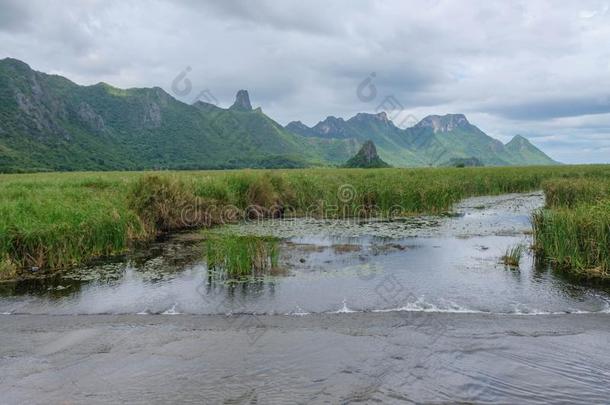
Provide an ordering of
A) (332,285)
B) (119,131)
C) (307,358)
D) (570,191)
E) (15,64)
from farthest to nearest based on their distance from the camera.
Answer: (119,131) → (15,64) → (570,191) → (332,285) → (307,358)

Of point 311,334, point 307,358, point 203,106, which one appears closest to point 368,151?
point 203,106

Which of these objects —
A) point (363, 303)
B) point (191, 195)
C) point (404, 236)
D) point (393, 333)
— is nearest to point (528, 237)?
point (404, 236)

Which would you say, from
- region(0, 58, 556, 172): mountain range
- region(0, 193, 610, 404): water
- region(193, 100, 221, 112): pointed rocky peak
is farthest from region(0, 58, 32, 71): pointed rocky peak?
region(0, 193, 610, 404): water

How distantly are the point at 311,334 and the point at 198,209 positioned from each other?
13413 millimetres

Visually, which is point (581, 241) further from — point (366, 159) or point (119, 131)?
point (119, 131)

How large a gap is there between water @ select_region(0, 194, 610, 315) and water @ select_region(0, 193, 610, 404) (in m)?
0.06

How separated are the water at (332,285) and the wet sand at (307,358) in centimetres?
58

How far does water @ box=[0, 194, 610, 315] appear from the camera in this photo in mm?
9898

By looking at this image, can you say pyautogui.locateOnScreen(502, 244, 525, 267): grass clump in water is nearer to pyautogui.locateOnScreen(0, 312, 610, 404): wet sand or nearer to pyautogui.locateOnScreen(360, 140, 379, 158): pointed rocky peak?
pyautogui.locateOnScreen(0, 312, 610, 404): wet sand

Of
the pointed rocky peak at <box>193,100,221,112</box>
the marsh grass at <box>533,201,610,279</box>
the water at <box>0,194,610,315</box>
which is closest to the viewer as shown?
the water at <box>0,194,610,315</box>

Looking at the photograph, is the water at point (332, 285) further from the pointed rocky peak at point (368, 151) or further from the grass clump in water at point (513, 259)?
the pointed rocky peak at point (368, 151)

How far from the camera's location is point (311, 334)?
8391 mm

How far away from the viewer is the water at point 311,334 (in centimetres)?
639

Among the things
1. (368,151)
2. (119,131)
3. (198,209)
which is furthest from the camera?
(119,131)
